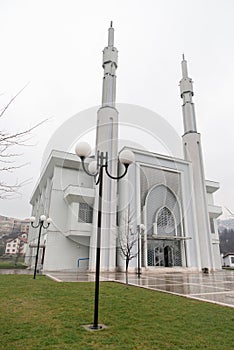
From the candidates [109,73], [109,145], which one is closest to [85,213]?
[109,145]

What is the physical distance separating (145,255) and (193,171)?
452 inches

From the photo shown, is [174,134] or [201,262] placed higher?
[174,134]

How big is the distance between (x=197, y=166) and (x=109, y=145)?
11.3m

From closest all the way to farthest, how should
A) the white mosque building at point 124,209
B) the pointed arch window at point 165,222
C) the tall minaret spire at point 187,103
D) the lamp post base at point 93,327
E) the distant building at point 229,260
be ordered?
the lamp post base at point 93,327 < the white mosque building at point 124,209 < the pointed arch window at point 165,222 < the tall minaret spire at point 187,103 < the distant building at point 229,260

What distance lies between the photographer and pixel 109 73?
25.7 meters

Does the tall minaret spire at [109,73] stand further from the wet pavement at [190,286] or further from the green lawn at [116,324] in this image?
the green lawn at [116,324]

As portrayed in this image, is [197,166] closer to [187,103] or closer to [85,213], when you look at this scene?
[187,103]

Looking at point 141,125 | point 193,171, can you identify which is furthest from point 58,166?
point 193,171

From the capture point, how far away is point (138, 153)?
24.7 meters

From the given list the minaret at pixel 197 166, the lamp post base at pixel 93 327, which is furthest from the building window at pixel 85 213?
the lamp post base at pixel 93 327

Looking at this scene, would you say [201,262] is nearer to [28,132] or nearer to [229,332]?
[229,332]

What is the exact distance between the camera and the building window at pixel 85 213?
22703 millimetres

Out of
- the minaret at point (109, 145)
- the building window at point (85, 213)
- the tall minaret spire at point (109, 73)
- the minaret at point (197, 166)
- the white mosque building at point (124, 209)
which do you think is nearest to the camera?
the minaret at point (109, 145)

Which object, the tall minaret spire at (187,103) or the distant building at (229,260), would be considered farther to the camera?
the distant building at (229,260)
